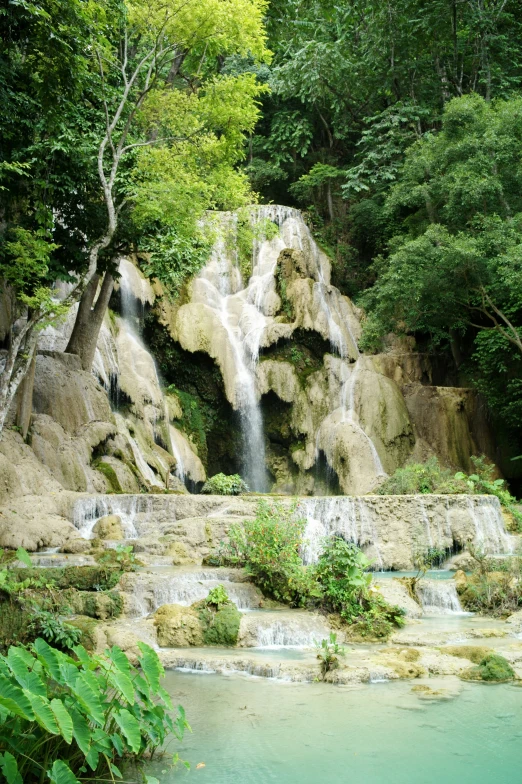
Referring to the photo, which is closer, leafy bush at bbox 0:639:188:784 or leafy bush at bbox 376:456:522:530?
leafy bush at bbox 0:639:188:784

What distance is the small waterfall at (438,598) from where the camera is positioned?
385 inches

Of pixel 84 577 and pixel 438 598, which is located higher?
pixel 84 577

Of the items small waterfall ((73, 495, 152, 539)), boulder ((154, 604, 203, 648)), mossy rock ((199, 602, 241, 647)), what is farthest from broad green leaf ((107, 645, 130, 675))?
Result: small waterfall ((73, 495, 152, 539))

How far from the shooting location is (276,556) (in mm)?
9070

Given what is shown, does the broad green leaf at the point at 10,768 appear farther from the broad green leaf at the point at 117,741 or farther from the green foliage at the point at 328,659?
the green foliage at the point at 328,659

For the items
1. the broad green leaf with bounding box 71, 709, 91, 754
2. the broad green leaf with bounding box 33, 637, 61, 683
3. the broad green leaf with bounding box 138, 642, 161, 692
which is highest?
the broad green leaf with bounding box 33, 637, 61, 683

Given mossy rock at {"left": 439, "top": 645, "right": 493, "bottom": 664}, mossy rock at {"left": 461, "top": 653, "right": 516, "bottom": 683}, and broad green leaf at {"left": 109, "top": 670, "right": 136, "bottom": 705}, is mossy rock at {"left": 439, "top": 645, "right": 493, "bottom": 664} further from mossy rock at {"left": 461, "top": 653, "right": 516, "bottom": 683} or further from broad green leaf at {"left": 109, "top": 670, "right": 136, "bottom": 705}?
broad green leaf at {"left": 109, "top": 670, "right": 136, "bottom": 705}

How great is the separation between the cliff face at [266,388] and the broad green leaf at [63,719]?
13.9 metres

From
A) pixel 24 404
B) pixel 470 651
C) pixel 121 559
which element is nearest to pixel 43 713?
pixel 470 651

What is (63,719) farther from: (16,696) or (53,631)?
(53,631)

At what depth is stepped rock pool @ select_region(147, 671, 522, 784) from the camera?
4258 millimetres

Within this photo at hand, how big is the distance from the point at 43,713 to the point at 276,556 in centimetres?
630

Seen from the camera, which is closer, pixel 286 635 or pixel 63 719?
pixel 63 719

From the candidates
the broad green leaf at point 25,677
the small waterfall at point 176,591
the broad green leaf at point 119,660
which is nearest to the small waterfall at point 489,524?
the small waterfall at point 176,591
